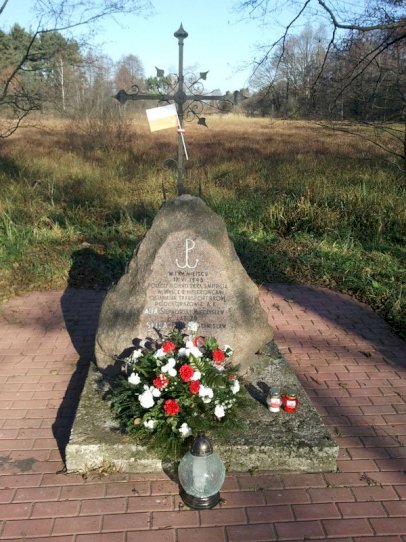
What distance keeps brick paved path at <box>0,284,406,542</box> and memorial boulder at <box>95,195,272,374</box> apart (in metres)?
0.70

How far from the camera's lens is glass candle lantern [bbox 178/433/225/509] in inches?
103

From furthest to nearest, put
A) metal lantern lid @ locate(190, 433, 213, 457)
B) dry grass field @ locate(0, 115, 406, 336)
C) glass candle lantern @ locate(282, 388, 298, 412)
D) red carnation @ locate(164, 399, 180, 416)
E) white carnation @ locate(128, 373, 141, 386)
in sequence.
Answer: dry grass field @ locate(0, 115, 406, 336) < glass candle lantern @ locate(282, 388, 298, 412) < white carnation @ locate(128, 373, 141, 386) < red carnation @ locate(164, 399, 180, 416) < metal lantern lid @ locate(190, 433, 213, 457)

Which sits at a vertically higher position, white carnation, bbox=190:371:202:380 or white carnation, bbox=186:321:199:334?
white carnation, bbox=186:321:199:334

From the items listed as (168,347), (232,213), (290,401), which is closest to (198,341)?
(168,347)

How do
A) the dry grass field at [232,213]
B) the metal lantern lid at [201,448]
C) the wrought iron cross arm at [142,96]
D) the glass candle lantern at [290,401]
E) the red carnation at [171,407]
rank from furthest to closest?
the dry grass field at [232,213]
the wrought iron cross arm at [142,96]
the glass candle lantern at [290,401]
the red carnation at [171,407]
the metal lantern lid at [201,448]

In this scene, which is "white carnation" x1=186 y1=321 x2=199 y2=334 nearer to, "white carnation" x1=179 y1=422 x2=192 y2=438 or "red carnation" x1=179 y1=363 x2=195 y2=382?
"red carnation" x1=179 y1=363 x2=195 y2=382

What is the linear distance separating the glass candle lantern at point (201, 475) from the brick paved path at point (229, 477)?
0.25 ft

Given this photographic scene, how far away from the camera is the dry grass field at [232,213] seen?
685cm

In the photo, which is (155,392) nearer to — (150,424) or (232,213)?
(150,424)

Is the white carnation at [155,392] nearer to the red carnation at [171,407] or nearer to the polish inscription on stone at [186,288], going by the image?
the red carnation at [171,407]

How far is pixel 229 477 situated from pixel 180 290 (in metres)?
1.41

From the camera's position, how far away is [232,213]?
30.6ft

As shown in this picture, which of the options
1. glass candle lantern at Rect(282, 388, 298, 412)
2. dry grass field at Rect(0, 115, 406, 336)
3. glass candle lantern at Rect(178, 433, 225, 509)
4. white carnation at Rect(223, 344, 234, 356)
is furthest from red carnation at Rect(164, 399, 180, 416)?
dry grass field at Rect(0, 115, 406, 336)

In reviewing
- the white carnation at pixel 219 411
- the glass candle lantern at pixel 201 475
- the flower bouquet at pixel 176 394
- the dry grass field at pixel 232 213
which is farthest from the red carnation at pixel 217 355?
the dry grass field at pixel 232 213
